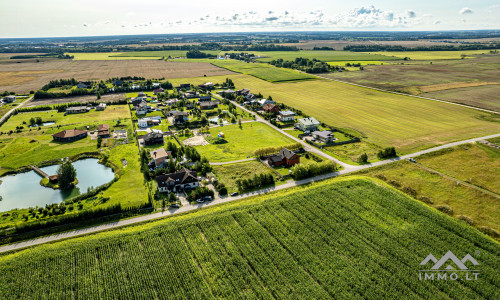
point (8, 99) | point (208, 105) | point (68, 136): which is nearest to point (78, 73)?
point (8, 99)

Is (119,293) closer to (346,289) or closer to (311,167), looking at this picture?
(346,289)

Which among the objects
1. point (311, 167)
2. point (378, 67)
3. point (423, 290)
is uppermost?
point (378, 67)

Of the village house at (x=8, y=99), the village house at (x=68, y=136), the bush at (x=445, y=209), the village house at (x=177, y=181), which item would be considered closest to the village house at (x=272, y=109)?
the village house at (x=177, y=181)

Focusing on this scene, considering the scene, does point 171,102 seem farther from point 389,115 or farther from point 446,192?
point 446,192

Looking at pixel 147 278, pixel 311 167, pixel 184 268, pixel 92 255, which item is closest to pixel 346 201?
pixel 311 167

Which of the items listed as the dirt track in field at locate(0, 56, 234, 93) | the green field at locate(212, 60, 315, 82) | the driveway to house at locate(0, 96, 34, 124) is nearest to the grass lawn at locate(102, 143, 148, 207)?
the driveway to house at locate(0, 96, 34, 124)

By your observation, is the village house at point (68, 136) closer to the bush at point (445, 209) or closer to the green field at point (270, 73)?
the bush at point (445, 209)
